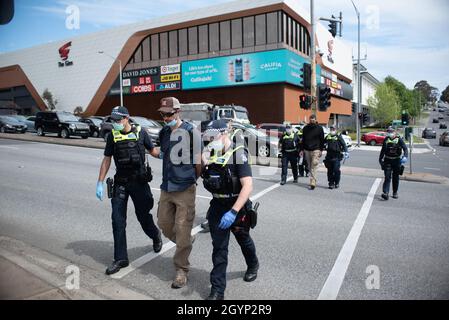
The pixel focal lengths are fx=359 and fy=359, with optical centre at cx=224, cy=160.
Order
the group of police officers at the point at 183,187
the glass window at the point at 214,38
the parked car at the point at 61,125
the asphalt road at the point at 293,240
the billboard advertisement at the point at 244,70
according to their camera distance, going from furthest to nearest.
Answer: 1. the glass window at the point at 214,38
2. the billboard advertisement at the point at 244,70
3. the parked car at the point at 61,125
4. the asphalt road at the point at 293,240
5. the group of police officers at the point at 183,187

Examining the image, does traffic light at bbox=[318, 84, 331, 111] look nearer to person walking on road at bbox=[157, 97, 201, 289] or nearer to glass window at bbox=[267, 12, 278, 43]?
person walking on road at bbox=[157, 97, 201, 289]

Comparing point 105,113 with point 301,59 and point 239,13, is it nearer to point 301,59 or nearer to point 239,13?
point 239,13

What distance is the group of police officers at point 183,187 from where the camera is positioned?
12.5 ft

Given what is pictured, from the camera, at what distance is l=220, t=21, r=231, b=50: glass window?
3759 centimetres

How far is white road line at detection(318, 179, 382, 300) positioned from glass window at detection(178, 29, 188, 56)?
3664 cm

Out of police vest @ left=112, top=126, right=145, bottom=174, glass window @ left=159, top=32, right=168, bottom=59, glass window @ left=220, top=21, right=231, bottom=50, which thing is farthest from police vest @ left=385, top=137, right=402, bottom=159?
glass window @ left=159, top=32, right=168, bottom=59

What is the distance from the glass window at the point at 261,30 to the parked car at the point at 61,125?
1947 cm

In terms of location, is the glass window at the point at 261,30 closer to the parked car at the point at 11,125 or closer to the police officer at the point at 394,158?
the parked car at the point at 11,125

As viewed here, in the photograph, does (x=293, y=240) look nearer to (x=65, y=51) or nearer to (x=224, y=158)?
(x=224, y=158)

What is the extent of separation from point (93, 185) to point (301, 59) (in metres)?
31.9

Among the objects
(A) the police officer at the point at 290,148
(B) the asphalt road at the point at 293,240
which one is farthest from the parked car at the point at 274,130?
(B) the asphalt road at the point at 293,240

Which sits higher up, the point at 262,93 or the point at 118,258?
the point at 262,93

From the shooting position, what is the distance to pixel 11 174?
11117 mm

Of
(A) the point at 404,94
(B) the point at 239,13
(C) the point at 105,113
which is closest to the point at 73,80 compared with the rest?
(C) the point at 105,113
